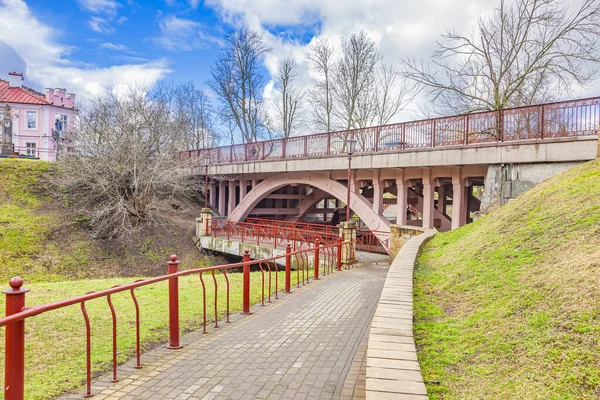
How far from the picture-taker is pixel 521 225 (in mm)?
6043

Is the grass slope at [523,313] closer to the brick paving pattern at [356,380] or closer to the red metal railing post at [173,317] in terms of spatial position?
the brick paving pattern at [356,380]

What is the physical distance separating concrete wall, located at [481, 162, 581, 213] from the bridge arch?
4.98 meters

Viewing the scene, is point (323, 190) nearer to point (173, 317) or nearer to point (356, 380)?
point (173, 317)

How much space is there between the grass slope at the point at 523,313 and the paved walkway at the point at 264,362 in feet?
3.08

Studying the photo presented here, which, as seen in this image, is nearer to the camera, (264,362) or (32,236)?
(264,362)

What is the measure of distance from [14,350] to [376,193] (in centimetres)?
1516

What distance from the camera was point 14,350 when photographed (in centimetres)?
283

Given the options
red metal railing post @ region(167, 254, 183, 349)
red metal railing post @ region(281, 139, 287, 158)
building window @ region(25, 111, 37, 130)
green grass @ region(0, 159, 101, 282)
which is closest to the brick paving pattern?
red metal railing post @ region(167, 254, 183, 349)

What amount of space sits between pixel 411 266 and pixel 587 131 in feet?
25.5

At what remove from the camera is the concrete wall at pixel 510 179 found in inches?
438

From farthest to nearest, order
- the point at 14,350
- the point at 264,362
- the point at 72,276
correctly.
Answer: the point at 72,276 < the point at 264,362 < the point at 14,350

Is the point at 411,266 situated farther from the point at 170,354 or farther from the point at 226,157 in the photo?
the point at 226,157

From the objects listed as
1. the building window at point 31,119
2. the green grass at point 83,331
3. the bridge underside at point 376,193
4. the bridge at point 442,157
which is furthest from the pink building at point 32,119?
the green grass at point 83,331

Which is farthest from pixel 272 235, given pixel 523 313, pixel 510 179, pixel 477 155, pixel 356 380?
pixel 523 313
